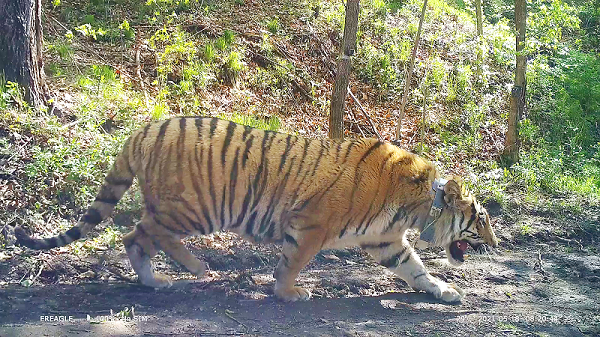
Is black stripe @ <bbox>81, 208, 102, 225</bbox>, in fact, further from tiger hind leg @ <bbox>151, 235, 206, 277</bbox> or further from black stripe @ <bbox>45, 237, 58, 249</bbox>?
tiger hind leg @ <bbox>151, 235, 206, 277</bbox>

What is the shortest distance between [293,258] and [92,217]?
1.61 meters

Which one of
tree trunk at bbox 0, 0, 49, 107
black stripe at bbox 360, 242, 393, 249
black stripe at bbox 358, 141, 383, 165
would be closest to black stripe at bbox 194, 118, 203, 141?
black stripe at bbox 358, 141, 383, 165

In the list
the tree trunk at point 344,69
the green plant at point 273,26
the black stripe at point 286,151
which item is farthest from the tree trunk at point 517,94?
the black stripe at point 286,151

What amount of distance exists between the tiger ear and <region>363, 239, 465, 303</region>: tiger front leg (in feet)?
1.79

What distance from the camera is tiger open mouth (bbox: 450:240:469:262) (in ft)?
17.0

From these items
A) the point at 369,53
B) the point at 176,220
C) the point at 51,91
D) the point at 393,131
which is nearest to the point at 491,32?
the point at 369,53

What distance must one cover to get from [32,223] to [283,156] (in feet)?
7.93

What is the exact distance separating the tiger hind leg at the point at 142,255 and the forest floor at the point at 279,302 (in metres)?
0.09

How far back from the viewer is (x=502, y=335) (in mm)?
4254

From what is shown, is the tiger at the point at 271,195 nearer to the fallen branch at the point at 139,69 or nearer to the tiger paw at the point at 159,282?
the tiger paw at the point at 159,282

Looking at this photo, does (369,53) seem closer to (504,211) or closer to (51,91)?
(504,211)

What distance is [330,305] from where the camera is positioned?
15.2ft

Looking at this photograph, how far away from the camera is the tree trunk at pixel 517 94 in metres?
9.02

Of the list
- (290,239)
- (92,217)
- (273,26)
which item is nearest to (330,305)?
(290,239)
